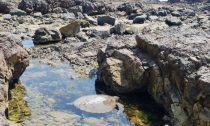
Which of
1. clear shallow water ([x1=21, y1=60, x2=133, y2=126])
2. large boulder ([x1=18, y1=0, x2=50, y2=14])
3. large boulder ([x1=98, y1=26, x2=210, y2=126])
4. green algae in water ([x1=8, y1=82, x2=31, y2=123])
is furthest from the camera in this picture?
large boulder ([x1=18, y1=0, x2=50, y2=14])

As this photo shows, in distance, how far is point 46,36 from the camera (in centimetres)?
3944

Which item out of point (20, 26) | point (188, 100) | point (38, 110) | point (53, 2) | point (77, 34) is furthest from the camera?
point (53, 2)

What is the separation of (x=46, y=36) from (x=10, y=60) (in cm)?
1581

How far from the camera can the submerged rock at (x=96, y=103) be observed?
74.3 ft

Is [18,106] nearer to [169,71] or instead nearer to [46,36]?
[169,71]

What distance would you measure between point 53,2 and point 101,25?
18617 millimetres

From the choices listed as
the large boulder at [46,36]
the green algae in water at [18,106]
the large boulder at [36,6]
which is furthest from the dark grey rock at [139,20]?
the green algae in water at [18,106]

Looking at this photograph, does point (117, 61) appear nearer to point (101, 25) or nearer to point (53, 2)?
point (101, 25)

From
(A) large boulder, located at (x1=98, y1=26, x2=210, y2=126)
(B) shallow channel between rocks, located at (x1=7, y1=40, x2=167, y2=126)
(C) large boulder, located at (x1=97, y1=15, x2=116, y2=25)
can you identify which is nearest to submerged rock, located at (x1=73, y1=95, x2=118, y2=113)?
(B) shallow channel between rocks, located at (x1=7, y1=40, x2=167, y2=126)

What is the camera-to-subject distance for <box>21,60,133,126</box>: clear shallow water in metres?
21.1

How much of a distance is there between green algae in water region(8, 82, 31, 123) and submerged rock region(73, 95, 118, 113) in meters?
2.96

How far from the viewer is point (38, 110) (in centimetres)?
2223

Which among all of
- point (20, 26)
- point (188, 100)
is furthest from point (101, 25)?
point (188, 100)

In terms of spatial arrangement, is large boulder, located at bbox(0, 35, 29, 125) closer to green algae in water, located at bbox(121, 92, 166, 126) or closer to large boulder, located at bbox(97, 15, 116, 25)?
green algae in water, located at bbox(121, 92, 166, 126)
